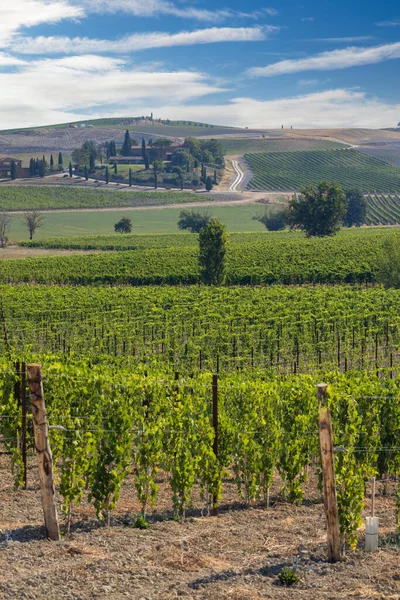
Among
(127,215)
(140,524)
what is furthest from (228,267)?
(127,215)

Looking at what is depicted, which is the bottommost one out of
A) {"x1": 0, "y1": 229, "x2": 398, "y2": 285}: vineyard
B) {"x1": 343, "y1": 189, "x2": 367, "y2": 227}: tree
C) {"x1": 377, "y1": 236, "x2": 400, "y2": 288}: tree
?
{"x1": 0, "y1": 229, "x2": 398, "y2": 285}: vineyard

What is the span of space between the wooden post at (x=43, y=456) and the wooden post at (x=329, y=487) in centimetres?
368

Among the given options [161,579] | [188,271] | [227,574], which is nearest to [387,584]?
[227,574]

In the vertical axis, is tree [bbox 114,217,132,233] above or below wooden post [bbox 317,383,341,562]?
below

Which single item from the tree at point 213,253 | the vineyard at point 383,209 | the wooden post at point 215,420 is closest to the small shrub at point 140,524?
the wooden post at point 215,420

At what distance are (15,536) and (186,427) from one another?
319 centimetres

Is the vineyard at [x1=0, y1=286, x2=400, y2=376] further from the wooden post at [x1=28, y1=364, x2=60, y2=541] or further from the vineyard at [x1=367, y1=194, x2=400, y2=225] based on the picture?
the vineyard at [x1=367, y1=194, x2=400, y2=225]

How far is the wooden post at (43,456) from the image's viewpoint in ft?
36.4

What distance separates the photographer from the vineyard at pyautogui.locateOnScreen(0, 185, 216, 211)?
170750 mm

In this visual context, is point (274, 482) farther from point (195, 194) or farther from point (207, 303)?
point (195, 194)

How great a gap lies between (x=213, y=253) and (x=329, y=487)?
5409 centimetres

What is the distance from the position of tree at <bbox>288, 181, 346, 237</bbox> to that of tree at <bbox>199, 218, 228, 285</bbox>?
142 feet

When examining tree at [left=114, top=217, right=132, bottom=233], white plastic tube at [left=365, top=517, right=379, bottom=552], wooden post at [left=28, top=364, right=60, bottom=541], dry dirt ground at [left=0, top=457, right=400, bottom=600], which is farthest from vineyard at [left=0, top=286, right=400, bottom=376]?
tree at [left=114, top=217, right=132, bottom=233]

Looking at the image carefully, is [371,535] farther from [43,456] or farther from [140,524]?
[43,456]
